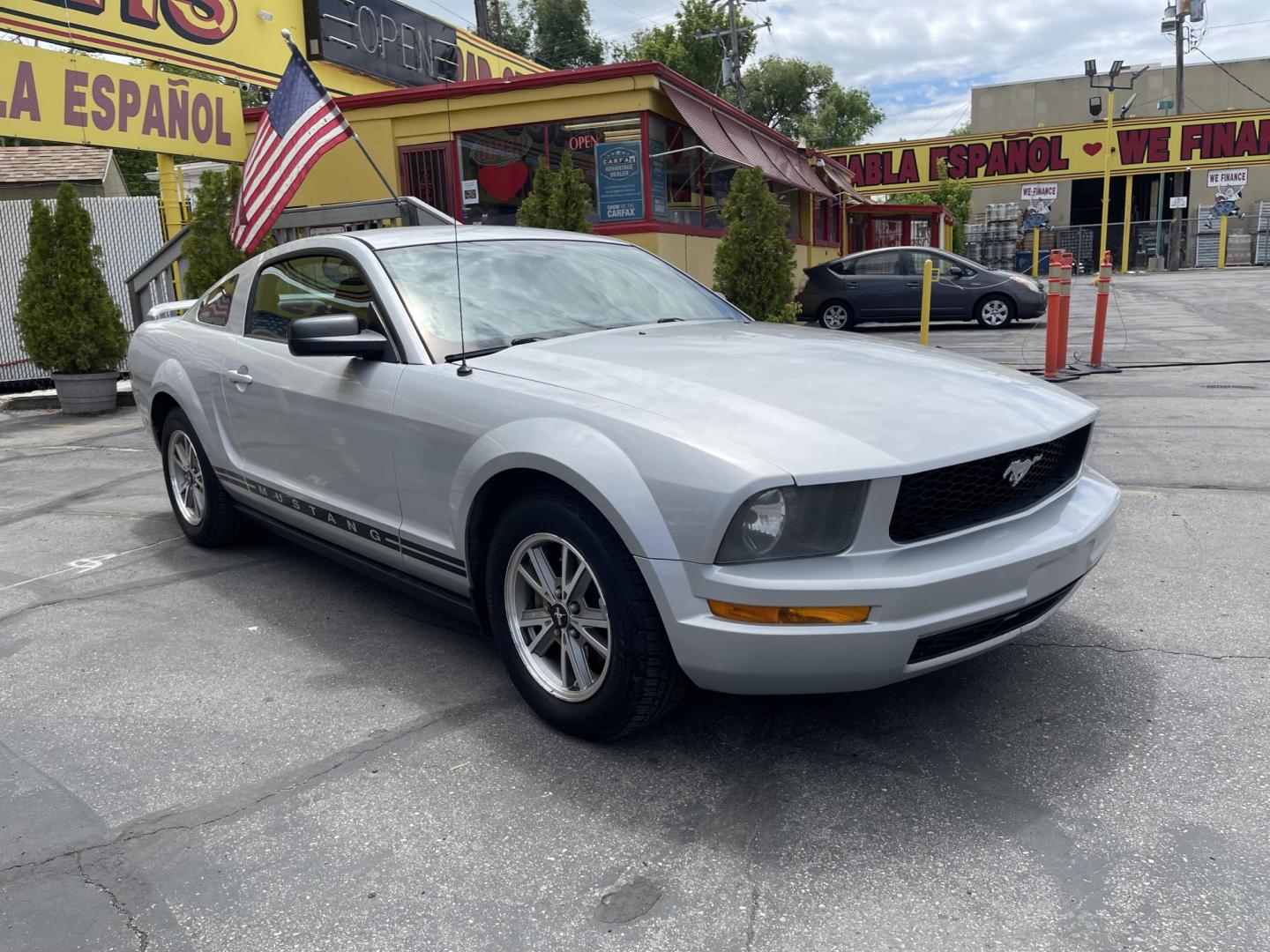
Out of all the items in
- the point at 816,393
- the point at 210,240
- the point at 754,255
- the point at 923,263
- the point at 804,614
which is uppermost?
the point at 210,240

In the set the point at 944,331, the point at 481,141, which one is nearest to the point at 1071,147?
the point at 944,331

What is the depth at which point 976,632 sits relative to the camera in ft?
8.86

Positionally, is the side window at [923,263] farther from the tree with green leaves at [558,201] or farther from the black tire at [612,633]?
the black tire at [612,633]

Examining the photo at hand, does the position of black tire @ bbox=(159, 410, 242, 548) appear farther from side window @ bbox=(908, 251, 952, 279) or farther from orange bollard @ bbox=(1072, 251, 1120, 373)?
side window @ bbox=(908, 251, 952, 279)

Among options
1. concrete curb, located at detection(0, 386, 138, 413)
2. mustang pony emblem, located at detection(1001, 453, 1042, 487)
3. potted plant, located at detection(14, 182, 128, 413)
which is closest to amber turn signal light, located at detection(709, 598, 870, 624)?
mustang pony emblem, located at detection(1001, 453, 1042, 487)

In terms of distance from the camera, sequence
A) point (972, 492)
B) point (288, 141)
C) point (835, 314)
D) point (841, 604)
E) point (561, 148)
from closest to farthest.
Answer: point (841, 604) → point (972, 492) → point (288, 141) → point (561, 148) → point (835, 314)

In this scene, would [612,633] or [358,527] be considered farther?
[358,527]

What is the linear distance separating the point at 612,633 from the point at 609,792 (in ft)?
1.44

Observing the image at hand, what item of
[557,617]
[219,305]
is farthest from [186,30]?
[557,617]

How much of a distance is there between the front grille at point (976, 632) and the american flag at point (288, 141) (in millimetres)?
4642

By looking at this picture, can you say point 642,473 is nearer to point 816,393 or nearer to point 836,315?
point 816,393

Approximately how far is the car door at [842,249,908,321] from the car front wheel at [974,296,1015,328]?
126 cm

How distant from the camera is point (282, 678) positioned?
3.67 meters

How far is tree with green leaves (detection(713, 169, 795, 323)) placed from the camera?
12414 mm
